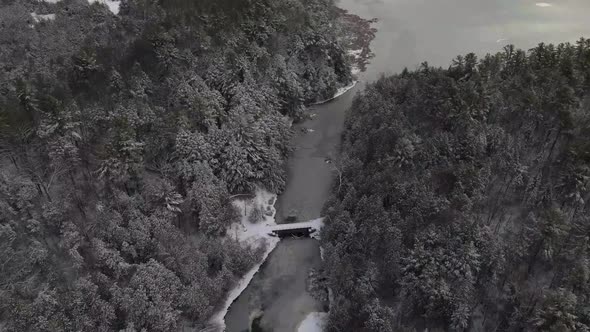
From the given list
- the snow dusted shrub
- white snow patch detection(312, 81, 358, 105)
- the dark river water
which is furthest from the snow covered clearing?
the snow dusted shrub

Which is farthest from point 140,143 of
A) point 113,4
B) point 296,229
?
point 113,4

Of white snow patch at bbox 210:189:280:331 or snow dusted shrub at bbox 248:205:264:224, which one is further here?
snow dusted shrub at bbox 248:205:264:224

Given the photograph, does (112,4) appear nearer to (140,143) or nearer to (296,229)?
(140,143)

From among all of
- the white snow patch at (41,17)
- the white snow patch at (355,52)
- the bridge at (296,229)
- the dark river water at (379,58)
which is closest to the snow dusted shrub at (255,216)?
the bridge at (296,229)

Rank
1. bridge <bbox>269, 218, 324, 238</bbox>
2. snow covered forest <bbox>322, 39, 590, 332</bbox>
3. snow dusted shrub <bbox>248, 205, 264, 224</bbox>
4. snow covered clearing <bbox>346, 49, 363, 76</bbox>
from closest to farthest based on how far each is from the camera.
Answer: snow covered forest <bbox>322, 39, 590, 332</bbox> < bridge <bbox>269, 218, 324, 238</bbox> < snow dusted shrub <bbox>248, 205, 264, 224</bbox> < snow covered clearing <bbox>346, 49, 363, 76</bbox>

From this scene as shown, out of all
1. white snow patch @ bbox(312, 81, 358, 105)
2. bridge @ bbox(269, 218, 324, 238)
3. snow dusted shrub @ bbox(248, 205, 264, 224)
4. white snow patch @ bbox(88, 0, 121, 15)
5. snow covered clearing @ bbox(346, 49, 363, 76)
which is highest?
white snow patch @ bbox(88, 0, 121, 15)

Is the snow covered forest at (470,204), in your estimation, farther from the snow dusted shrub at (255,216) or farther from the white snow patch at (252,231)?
the snow dusted shrub at (255,216)

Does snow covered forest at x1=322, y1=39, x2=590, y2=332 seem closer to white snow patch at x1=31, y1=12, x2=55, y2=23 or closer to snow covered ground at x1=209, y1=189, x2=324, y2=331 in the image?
snow covered ground at x1=209, y1=189, x2=324, y2=331
